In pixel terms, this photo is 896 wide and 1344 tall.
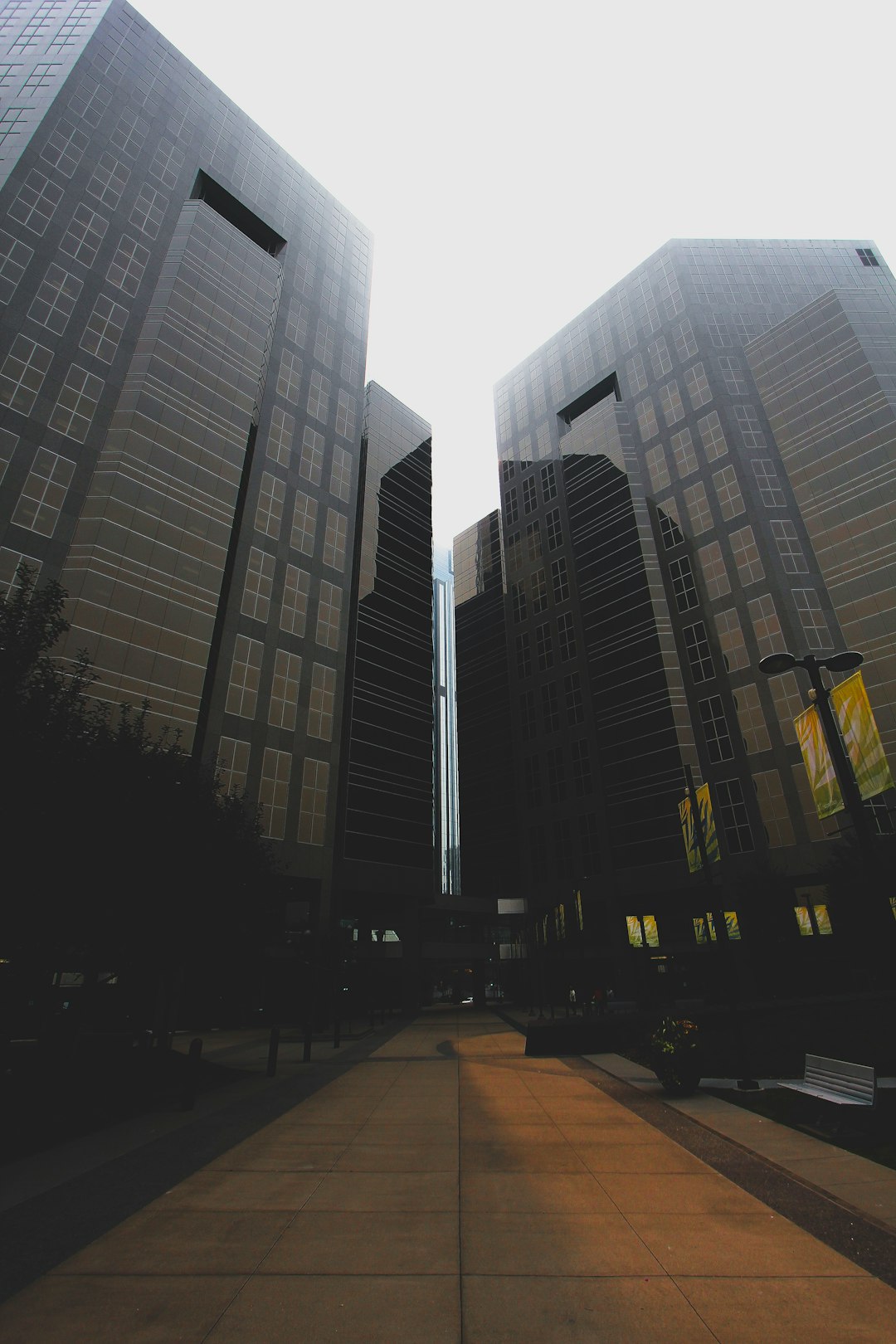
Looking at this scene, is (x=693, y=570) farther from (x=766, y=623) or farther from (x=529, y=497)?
(x=529, y=497)

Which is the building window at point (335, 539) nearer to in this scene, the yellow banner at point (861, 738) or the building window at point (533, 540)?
the building window at point (533, 540)

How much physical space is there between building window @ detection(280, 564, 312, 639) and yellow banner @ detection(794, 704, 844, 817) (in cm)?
4447

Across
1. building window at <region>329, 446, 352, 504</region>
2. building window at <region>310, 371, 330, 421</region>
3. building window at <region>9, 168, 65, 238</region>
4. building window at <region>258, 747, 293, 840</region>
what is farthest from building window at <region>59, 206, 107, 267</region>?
building window at <region>258, 747, 293, 840</region>

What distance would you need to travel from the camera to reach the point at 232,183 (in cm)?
6331

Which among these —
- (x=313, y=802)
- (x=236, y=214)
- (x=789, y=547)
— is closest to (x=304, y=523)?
(x=313, y=802)

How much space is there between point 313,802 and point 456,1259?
4380 cm

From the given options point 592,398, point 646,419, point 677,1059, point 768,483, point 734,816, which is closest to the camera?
point 677,1059

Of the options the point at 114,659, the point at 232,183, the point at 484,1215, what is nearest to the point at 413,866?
the point at 114,659

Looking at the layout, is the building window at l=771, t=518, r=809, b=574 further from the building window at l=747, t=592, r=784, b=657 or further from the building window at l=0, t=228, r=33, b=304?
the building window at l=0, t=228, r=33, b=304

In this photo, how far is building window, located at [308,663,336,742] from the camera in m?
→ 50.7

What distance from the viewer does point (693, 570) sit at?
67.0 meters

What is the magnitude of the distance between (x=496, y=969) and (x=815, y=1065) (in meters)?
78.0

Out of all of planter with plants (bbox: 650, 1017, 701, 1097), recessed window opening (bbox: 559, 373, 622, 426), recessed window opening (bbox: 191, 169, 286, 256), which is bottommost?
planter with plants (bbox: 650, 1017, 701, 1097)

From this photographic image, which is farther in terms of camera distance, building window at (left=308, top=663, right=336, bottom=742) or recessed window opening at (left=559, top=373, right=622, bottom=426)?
recessed window opening at (left=559, top=373, right=622, bottom=426)
